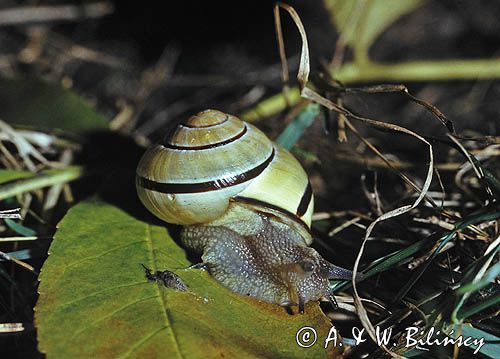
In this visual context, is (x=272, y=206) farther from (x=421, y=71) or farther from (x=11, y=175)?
(x=421, y=71)

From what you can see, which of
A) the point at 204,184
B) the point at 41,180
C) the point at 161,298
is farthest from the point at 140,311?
the point at 41,180

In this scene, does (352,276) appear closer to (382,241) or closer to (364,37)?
(382,241)

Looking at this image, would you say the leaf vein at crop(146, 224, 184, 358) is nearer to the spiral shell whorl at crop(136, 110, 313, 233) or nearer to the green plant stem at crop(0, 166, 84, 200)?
the spiral shell whorl at crop(136, 110, 313, 233)

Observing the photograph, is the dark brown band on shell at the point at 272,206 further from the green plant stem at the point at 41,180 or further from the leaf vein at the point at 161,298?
the green plant stem at the point at 41,180

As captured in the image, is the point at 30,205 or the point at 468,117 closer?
the point at 30,205

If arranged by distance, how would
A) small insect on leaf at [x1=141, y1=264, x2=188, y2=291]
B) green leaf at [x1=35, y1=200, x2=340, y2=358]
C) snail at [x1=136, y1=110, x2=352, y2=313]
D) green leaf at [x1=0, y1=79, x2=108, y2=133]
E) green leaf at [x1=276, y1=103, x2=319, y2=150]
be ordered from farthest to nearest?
green leaf at [x1=0, y1=79, x2=108, y2=133]
green leaf at [x1=276, y1=103, x2=319, y2=150]
snail at [x1=136, y1=110, x2=352, y2=313]
small insect on leaf at [x1=141, y1=264, x2=188, y2=291]
green leaf at [x1=35, y1=200, x2=340, y2=358]

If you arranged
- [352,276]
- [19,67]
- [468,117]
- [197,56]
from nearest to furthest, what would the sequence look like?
[352,276] < [468,117] < [19,67] < [197,56]

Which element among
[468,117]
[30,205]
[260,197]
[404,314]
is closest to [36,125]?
[30,205]

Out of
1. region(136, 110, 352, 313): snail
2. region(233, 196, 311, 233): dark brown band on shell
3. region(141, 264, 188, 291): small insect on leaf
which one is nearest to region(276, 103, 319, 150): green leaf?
region(136, 110, 352, 313): snail
